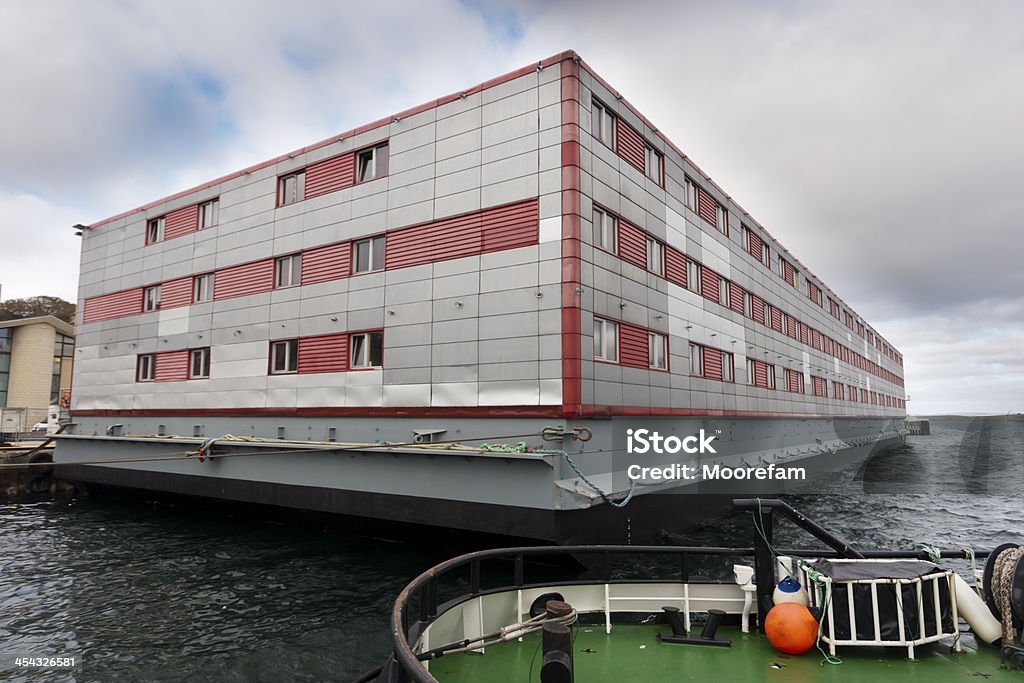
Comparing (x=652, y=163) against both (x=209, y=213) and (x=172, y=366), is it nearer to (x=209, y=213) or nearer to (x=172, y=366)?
(x=209, y=213)

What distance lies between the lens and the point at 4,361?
5234cm

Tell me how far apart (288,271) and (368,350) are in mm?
5761

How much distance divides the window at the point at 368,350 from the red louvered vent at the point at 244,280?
17.8ft

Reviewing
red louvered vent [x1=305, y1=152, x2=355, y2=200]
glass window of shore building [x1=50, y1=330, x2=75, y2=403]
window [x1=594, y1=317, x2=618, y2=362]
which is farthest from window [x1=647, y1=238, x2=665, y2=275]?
glass window of shore building [x1=50, y1=330, x2=75, y2=403]

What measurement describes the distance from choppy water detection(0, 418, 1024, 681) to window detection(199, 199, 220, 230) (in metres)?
12.6

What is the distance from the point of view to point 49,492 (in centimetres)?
3036

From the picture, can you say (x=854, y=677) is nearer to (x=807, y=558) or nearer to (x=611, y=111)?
(x=807, y=558)

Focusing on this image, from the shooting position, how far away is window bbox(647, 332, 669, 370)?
66.6 feet

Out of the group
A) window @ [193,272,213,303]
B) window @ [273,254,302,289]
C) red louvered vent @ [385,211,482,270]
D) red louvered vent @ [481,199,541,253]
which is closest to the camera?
red louvered vent @ [481,199,541,253]

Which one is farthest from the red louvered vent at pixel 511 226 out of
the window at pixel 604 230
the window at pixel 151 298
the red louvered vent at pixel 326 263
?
the window at pixel 151 298

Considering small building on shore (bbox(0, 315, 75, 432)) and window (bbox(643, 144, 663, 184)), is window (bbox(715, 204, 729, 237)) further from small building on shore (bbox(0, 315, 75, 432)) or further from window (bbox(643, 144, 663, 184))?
small building on shore (bbox(0, 315, 75, 432))

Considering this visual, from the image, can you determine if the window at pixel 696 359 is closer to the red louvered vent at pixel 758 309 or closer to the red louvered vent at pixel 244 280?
the red louvered vent at pixel 758 309

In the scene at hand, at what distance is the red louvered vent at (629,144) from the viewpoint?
19.5 metres

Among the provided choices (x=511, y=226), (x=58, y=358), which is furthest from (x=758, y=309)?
(x=58, y=358)
